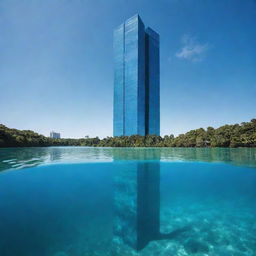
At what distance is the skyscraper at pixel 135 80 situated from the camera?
73500 millimetres

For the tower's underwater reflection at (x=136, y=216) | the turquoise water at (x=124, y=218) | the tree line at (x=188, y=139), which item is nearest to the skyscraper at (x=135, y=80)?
the tree line at (x=188, y=139)

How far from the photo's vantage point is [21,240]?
348 centimetres

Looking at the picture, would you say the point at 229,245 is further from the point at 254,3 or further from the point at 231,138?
the point at 231,138

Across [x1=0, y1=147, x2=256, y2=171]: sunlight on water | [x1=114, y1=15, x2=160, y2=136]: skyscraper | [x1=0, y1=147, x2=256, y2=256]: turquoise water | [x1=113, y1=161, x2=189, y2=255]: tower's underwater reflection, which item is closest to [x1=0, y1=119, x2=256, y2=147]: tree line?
[x1=114, y1=15, x2=160, y2=136]: skyscraper

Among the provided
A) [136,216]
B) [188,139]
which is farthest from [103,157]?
[188,139]

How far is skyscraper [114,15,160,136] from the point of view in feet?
241

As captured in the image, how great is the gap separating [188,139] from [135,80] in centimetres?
3801

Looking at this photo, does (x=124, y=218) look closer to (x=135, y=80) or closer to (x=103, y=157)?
(x=103, y=157)

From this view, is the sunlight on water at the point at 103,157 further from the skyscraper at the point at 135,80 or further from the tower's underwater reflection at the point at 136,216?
the skyscraper at the point at 135,80

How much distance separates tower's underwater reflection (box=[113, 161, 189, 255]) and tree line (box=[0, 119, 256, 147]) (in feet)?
132

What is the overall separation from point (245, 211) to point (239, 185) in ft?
12.5

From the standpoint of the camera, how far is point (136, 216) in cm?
498

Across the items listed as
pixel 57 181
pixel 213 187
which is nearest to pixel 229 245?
pixel 213 187

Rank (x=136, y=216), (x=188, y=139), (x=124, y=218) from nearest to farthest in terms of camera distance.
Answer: (x=124, y=218) < (x=136, y=216) < (x=188, y=139)
